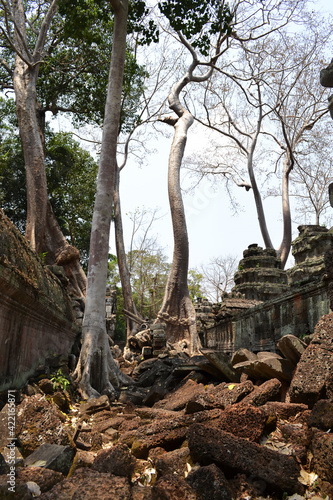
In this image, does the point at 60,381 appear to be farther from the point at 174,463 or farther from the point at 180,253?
the point at 180,253

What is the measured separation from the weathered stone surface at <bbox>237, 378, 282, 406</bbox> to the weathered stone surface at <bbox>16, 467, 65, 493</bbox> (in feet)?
5.26

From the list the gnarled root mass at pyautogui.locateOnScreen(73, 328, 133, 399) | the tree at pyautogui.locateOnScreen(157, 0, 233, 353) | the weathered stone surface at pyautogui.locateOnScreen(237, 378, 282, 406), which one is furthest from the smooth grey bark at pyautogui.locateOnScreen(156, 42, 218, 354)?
the weathered stone surface at pyautogui.locateOnScreen(237, 378, 282, 406)

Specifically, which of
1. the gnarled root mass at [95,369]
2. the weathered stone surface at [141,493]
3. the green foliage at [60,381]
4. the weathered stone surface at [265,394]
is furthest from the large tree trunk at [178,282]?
the weathered stone surface at [141,493]

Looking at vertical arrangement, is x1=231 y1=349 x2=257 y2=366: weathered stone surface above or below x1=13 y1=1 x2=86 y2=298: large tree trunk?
below

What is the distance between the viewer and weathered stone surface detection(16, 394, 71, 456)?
8.98 ft

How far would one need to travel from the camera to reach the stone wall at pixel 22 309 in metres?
3.48

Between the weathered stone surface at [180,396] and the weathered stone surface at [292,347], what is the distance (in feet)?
4.05

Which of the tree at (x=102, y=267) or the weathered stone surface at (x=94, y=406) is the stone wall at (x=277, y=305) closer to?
the tree at (x=102, y=267)

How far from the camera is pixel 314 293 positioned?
4.57 metres

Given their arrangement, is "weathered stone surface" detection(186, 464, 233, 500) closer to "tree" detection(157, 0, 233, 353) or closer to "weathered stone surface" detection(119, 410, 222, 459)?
"weathered stone surface" detection(119, 410, 222, 459)

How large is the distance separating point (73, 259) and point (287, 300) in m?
8.58

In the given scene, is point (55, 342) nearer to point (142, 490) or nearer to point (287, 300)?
point (287, 300)

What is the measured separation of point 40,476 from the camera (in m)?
2.08

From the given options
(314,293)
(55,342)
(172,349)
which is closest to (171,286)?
(172,349)
